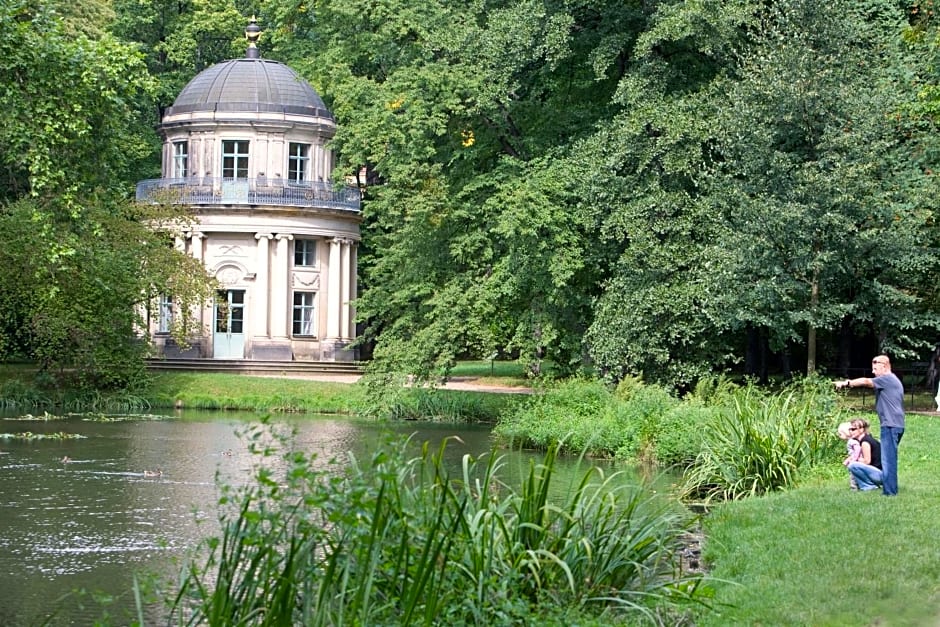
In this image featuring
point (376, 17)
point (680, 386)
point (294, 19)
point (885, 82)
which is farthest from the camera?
point (294, 19)

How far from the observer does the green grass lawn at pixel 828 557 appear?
944 cm

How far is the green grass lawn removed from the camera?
31.0 ft

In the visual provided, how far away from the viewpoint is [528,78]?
30500 mm

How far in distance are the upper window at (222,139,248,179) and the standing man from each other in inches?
1422

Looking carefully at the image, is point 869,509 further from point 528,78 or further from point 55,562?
point 528,78

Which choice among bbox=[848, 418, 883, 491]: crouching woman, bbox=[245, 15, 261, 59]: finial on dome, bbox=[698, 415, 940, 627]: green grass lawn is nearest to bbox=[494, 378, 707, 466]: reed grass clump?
bbox=[848, 418, 883, 491]: crouching woman

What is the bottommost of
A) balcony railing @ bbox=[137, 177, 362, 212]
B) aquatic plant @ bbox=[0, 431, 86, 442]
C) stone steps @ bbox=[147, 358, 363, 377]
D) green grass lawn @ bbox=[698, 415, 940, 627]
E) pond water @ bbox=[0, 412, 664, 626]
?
pond water @ bbox=[0, 412, 664, 626]

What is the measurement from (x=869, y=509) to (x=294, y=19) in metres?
38.7

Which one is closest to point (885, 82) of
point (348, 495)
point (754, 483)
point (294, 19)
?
point (754, 483)

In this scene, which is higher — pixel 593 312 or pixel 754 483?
pixel 593 312

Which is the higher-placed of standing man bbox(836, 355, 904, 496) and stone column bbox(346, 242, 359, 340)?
stone column bbox(346, 242, 359, 340)

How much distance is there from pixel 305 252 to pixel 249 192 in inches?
128

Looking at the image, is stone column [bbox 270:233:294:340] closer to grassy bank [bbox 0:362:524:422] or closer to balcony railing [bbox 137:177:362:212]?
balcony railing [bbox 137:177:362:212]

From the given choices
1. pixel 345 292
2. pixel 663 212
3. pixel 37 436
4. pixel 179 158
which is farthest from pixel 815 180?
pixel 179 158
